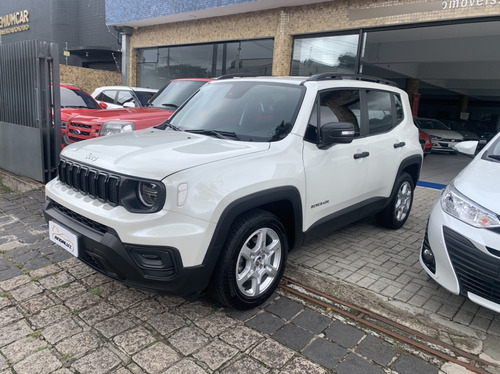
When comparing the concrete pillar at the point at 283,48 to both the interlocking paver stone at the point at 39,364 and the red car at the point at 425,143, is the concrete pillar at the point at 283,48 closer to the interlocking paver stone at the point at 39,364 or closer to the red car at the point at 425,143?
the red car at the point at 425,143

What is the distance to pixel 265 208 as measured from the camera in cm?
327

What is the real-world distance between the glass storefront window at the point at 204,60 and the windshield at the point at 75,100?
551 cm

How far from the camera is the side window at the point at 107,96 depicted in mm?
10523

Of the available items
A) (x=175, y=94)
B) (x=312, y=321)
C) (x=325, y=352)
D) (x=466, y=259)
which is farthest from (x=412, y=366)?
(x=175, y=94)

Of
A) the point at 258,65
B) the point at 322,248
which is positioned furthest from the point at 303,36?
the point at 322,248

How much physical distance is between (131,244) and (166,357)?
0.77m

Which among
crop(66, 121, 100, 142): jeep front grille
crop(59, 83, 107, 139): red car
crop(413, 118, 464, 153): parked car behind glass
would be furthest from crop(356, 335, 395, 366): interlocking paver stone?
crop(413, 118, 464, 153): parked car behind glass

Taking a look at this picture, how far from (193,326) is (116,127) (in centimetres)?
361

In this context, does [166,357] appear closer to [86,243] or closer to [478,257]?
[86,243]

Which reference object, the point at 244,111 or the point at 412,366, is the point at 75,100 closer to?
the point at 244,111

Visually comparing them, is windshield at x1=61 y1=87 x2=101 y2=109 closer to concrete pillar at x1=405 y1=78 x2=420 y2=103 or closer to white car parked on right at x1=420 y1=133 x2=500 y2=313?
white car parked on right at x1=420 y1=133 x2=500 y2=313

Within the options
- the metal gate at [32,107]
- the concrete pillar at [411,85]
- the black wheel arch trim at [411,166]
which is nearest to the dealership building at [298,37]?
the concrete pillar at [411,85]

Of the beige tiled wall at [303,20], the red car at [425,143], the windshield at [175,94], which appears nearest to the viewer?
the windshield at [175,94]

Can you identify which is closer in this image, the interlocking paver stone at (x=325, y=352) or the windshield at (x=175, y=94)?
the interlocking paver stone at (x=325, y=352)
